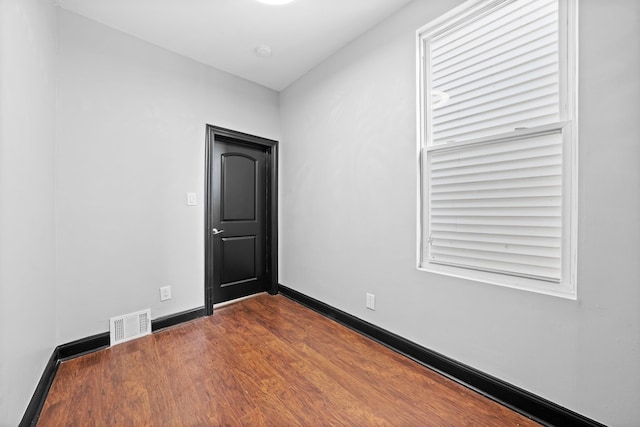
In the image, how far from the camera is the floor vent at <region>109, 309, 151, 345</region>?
2197mm

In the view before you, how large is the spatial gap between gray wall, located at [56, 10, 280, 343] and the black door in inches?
7.6

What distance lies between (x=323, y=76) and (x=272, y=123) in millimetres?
927

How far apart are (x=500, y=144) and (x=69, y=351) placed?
133 inches

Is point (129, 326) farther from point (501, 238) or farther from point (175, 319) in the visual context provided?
point (501, 238)

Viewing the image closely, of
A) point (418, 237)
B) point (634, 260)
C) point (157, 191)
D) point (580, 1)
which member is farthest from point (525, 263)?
point (157, 191)

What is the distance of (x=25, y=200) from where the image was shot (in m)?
1.37

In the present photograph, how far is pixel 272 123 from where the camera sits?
3385 mm

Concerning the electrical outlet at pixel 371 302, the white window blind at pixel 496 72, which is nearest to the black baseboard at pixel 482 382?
the electrical outlet at pixel 371 302

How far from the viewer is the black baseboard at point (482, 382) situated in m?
1.35

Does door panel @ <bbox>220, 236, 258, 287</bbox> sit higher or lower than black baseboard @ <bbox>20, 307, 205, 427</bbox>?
higher

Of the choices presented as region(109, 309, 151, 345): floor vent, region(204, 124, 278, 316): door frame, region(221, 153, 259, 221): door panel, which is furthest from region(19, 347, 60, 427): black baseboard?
region(221, 153, 259, 221): door panel

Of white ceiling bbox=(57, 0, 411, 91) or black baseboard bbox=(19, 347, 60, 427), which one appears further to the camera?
white ceiling bbox=(57, 0, 411, 91)

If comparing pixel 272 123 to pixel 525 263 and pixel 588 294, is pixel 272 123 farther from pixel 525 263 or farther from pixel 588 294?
pixel 588 294

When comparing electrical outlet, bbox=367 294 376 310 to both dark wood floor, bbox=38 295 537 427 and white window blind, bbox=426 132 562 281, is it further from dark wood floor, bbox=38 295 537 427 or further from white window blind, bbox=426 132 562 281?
white window blind, bbox=426 132 562 281
